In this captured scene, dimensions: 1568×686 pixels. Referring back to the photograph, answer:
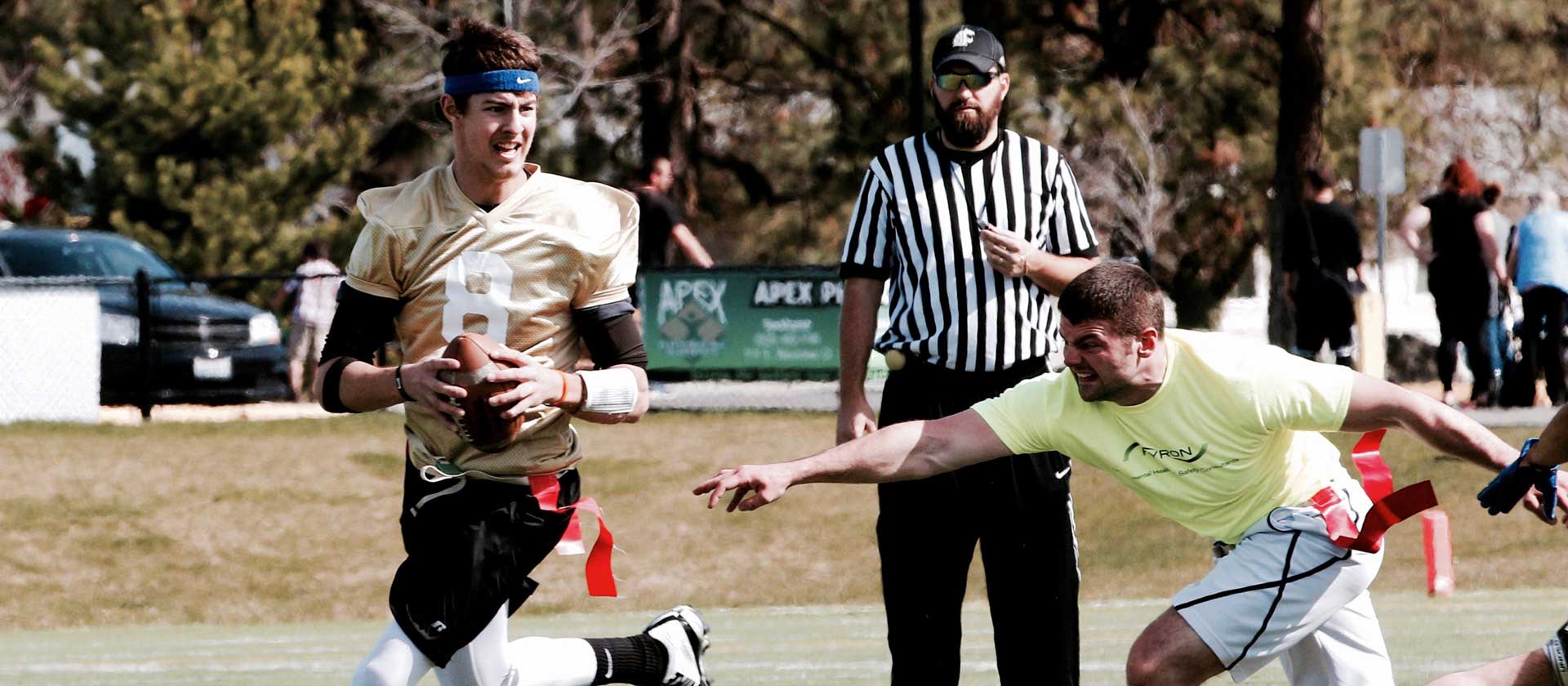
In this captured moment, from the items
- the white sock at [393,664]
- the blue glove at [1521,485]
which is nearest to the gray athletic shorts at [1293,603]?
the blue glove at [1521,485]

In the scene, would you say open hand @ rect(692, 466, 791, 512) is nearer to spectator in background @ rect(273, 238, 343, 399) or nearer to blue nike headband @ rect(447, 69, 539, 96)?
blue nike headband @ rect(447, 69, 539, 96)

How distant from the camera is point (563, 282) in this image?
5004 mm

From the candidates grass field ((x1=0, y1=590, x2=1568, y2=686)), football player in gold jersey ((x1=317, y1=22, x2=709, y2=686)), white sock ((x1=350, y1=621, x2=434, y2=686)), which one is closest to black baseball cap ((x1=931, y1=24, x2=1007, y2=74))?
football player in gold jersey ((x1=317, y1=22, x2=709, y2=686))

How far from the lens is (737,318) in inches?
654

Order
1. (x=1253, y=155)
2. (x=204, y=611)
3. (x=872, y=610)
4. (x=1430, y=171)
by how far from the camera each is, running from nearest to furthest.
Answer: (x=872, y=610) → (x=204, y=611) → (x=1253, y=155) → (x=1430, y=171)

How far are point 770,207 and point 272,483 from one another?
1933 cm

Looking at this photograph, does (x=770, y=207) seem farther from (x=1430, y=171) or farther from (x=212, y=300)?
(x=212, y=300)

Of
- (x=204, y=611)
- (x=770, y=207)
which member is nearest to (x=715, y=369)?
(x=204, y=611)

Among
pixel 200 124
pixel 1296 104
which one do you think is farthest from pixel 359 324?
pixel 200 124

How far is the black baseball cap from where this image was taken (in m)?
5.76

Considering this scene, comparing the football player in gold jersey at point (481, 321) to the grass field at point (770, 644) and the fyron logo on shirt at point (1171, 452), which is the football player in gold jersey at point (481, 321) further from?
the grass field at point (770, 644)

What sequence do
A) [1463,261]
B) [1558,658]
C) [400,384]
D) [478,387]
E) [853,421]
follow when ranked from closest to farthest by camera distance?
[1558,658], [478,387], [400,384], [853,421], [1463,261]

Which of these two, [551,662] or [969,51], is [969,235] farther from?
[551,662]

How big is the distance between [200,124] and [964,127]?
2044cm
